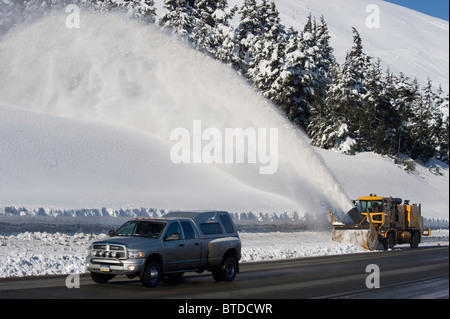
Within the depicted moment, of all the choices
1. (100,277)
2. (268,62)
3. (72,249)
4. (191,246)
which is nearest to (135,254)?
(100,277)

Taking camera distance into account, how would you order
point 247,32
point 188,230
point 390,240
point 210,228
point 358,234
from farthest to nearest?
point 247,32
point 390,240
point 358,234
point 210,228
point 188,230

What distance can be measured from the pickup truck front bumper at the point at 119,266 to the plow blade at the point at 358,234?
1570 cm

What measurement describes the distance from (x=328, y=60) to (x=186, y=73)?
43791 millimetres

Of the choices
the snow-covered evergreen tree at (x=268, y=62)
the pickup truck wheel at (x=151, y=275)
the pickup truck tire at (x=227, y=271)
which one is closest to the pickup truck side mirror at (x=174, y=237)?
the pickup truck wheel at (x=151, y=275)

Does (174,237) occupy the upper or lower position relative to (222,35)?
→ lower

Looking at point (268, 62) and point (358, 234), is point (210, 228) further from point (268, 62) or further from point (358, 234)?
point (268, 62)

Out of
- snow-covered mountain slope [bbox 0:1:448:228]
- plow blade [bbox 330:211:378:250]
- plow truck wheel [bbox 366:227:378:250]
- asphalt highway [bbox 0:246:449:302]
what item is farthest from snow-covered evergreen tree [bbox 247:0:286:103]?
asphalt highway [bbox 0:246:449:302]

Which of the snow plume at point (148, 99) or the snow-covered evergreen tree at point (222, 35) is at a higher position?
the snow-covered evergreen tree at point (222, 35)

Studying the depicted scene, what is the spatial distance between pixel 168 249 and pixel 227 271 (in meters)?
1.93

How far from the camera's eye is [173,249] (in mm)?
12938

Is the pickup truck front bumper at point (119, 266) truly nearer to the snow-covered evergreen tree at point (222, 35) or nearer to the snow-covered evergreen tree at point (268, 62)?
the snow-covered evergreen tree at point (268, 62)

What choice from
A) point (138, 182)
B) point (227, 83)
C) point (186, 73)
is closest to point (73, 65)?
point (186, 73)

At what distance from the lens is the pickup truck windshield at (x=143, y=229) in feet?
43.1

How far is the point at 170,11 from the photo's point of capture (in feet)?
201
